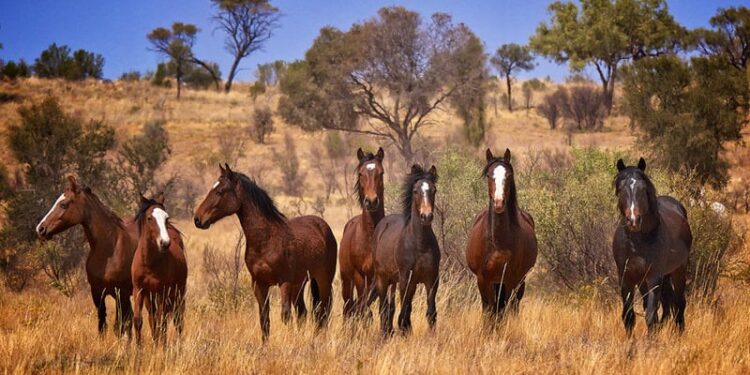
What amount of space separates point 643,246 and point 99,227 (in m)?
5.82

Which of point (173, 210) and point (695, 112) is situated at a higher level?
point (695, 112)

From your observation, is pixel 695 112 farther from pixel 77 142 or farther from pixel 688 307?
pixel 77 142

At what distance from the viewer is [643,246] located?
7492 mm

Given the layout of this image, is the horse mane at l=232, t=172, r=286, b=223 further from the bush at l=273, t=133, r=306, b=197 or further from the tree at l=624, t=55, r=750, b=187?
the bush at l=273, t=133, r=306, b=197

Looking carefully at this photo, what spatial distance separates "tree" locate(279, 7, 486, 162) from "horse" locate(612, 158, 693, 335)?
761 inches

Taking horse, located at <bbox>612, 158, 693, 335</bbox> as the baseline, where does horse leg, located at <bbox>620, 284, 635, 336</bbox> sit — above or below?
below

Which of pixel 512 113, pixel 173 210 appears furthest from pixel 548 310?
pixel 512 113

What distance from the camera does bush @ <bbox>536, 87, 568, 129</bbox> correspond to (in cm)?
4216

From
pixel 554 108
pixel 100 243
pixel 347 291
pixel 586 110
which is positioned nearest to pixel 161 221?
pixel 100 243

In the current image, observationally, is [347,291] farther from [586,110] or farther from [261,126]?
[586,110]

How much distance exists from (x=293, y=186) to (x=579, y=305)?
74.4ft

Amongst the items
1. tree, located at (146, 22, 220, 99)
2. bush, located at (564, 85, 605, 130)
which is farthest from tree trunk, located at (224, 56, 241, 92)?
bush, located at (564, 85, 605, 130)

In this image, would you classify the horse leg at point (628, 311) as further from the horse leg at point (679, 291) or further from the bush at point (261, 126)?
the bush at point (261, 126)

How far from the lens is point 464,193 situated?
1330 centimetres
